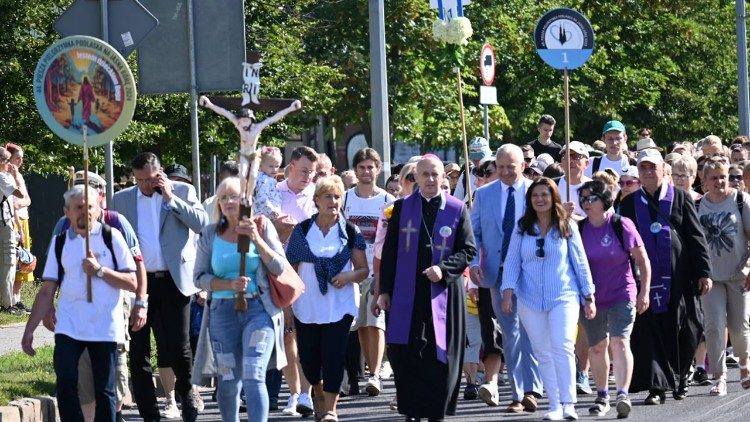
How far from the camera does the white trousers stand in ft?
38.3

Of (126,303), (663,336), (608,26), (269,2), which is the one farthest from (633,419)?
(608,26)

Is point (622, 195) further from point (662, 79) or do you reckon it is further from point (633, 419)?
point (662, 79)

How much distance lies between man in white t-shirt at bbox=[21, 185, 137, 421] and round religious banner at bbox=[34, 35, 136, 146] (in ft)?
2.67

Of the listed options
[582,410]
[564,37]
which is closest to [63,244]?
[582,410]

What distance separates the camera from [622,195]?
43.5ft

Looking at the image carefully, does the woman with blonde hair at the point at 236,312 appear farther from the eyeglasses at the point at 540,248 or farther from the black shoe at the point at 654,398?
the black shoe at the point at 654,398

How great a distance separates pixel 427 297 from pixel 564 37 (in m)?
4.51

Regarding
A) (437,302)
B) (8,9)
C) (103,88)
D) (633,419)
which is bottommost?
(633,419)

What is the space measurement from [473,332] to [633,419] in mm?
2069

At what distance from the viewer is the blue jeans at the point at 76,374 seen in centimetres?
A: 1017

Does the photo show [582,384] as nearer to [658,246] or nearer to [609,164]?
[658,246]

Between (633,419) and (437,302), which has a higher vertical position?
(437,302)

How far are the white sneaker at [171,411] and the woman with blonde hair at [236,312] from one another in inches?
94.5

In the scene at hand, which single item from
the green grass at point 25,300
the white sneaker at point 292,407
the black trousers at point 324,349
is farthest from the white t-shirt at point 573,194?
the green grass at point 25,300
